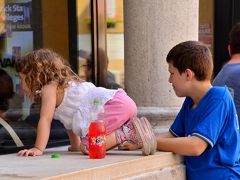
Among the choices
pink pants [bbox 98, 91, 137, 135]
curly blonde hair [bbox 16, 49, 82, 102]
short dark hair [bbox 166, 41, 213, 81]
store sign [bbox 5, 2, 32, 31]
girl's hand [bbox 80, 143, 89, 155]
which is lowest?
girl's hand [bbox 80, 143, 89, 155]

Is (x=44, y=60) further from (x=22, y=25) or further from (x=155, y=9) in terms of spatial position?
(x=22, y=25)

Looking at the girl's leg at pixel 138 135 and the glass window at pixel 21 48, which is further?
the glass window at pixel 21 48

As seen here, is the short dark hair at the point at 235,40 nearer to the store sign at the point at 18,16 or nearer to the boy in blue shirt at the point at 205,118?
the boy in blue shirt at the point at 205,118

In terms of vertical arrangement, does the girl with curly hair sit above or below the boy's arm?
above

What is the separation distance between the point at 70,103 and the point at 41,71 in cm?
30

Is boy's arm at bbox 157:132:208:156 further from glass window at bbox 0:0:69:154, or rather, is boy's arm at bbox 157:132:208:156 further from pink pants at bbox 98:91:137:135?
glass window at bbox 0:0:69:154

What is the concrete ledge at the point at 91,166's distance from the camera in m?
3.63

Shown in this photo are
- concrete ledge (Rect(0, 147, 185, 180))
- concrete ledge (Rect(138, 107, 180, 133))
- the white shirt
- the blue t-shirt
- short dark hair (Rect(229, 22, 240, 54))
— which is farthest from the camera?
concrete ledge (Rect(138, 107, 180, 133))

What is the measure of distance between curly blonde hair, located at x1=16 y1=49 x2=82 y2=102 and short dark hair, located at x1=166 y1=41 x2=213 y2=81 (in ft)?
2.98

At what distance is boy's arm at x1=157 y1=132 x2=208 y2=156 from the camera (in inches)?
150

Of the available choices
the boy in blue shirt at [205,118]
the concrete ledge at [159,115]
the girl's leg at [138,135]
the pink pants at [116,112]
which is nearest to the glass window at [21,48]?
the concrete ledge at [159,115]

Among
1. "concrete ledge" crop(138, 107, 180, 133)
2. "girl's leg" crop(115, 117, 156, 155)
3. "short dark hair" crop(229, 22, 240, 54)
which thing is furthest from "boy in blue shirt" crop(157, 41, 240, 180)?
"concrete ledge" crop(138, 107, 180, 133)

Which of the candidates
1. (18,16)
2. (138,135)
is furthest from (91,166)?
(18,16)

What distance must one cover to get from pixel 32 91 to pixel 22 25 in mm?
2081
